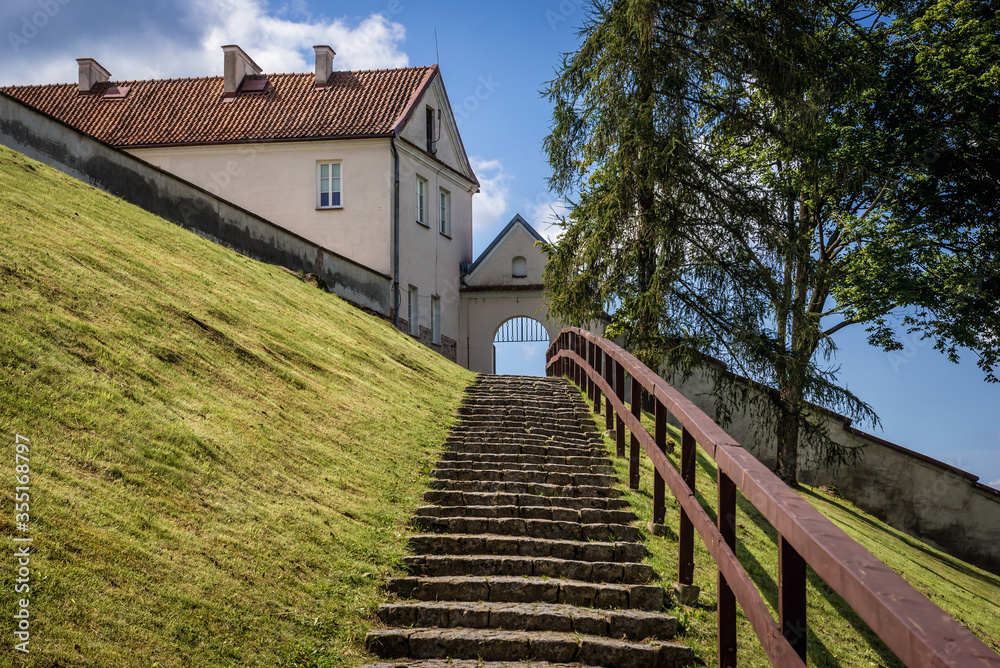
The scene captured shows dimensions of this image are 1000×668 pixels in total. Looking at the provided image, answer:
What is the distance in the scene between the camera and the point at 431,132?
2967cm

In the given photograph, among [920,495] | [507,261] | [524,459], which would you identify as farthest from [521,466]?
[507,261]

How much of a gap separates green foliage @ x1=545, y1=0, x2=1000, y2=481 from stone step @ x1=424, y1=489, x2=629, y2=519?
20.7ft

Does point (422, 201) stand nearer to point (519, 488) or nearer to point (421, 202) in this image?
point (421, 202)

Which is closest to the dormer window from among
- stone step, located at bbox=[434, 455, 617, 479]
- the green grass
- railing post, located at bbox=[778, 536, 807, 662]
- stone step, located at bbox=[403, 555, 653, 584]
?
the green grass

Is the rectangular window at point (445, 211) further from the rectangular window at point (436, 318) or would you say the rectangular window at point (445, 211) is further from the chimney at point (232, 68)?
the chimney at point (232, 68)

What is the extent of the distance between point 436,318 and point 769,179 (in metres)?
14.8

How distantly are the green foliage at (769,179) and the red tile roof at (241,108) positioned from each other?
13339 millimetres

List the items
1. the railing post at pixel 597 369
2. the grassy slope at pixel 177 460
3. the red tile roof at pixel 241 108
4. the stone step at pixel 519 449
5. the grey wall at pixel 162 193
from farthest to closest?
the red tile roof at pixel 241 108
the grey wall at pixel 162 193
the railing post at pixel 597 369
the stone step at pixel 519 449
the grassy slope at pixel 177 460

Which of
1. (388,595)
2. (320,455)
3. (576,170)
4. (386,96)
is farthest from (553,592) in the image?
(386,96)

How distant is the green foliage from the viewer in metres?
14.2

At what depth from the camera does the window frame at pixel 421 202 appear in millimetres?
28484

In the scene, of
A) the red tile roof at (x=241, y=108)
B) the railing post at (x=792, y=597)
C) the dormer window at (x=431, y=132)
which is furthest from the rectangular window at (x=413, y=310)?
A: the railing post at (x=792, y=597)

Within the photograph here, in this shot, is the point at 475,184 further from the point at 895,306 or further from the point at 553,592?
the point at 553,592

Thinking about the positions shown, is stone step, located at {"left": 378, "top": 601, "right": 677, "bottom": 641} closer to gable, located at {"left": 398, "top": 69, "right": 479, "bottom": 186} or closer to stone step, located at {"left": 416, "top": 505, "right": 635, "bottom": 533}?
stone step, located at {"left": 416, "top": 505, "right": 635, "bottom": 533}
